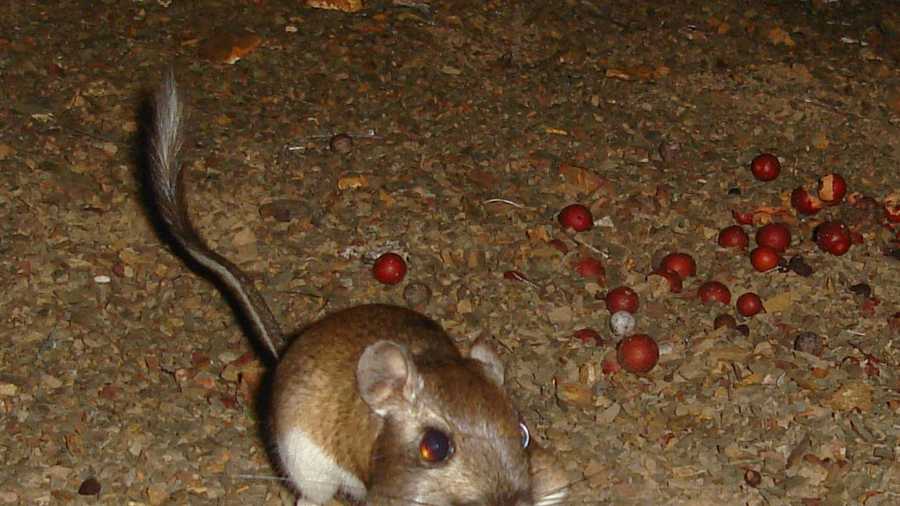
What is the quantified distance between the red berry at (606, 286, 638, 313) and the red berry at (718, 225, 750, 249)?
78 cm

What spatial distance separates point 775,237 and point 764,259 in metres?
0.20

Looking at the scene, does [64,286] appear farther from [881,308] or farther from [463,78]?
[881,308]

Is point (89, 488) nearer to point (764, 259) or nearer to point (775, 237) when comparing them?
point (764, 259)

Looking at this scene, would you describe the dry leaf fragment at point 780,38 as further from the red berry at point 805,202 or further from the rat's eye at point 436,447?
the rat's eye at point 436,447

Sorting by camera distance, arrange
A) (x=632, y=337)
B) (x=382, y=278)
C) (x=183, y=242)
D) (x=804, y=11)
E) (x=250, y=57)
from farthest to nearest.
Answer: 1. (x=804, y=11)
2. (x=250, y=57)
3. (x=382, y=278)
4. (x=632, y=337)
5. (x=183, y=242)

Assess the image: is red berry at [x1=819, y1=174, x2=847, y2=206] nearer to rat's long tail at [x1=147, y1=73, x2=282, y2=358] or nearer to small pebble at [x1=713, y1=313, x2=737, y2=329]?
small pebble at [x1=713, y1=313, x2=737, y2=329]

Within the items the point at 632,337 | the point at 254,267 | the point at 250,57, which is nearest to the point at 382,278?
the point at 254,267

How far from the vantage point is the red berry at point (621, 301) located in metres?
6.06

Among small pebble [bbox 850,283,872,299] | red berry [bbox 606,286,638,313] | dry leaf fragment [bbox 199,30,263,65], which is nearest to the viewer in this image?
red berry [bbox 606,286,638,313]

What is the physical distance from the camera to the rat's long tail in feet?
16.4

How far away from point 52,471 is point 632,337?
260 cm

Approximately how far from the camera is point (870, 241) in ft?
22.1

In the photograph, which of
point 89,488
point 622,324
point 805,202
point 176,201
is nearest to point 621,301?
point 622,324

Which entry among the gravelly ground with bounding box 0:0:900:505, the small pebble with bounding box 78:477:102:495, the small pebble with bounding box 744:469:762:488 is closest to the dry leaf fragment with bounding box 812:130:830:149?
the gravelly ground with bounding box 0:0:900:505
